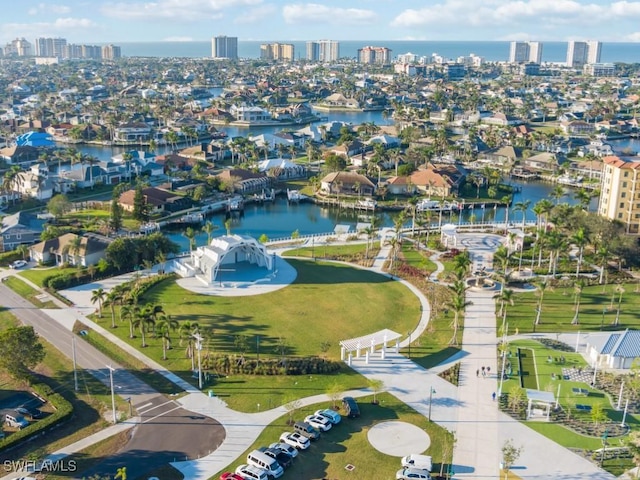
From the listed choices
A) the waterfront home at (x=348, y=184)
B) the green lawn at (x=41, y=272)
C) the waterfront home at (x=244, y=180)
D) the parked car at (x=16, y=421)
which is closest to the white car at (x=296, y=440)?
the parked car at (x=16, y=421)

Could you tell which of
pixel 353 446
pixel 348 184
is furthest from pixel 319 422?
pixel 348 184

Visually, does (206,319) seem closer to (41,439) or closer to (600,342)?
(41,439)

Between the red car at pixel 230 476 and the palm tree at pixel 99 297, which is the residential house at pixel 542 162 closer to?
the palm tree at pixel 99 297

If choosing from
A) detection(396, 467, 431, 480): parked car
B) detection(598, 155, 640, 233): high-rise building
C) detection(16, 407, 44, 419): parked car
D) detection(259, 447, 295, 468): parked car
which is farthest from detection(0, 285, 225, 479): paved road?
detection(598, 155, 640, 233): high-rise building

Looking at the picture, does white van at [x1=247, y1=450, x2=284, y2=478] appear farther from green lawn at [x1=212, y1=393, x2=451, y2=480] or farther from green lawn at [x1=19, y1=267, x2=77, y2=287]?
green lawn at [x1=19, y1=267, x2=77, y2=287]

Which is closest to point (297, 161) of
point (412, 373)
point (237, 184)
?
point (237, 184)

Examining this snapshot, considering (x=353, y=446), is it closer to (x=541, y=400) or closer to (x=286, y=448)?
(x=286, y=448)
